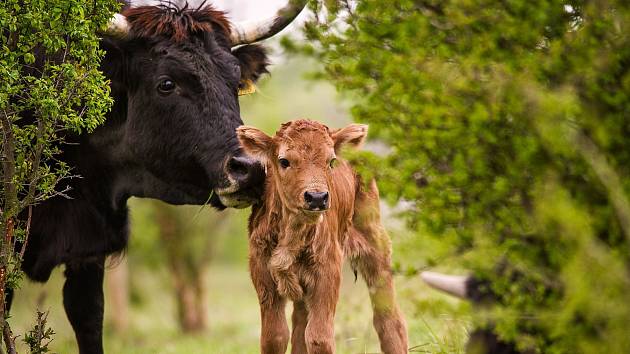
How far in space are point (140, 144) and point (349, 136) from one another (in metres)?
1.93

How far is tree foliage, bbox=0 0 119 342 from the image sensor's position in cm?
560

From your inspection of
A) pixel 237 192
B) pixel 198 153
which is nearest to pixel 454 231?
pixel 237 192

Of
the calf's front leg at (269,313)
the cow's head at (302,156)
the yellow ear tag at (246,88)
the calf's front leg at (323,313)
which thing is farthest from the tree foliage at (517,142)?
the yellow ear tag at (246,88)

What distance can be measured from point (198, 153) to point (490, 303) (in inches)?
135

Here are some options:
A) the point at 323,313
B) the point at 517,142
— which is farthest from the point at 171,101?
the point at 517,142

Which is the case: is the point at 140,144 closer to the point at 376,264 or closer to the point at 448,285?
the point at 376,264

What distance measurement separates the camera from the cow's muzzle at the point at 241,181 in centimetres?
682

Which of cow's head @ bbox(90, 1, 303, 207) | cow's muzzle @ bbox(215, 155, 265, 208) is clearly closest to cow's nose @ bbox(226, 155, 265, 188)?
cow's muzzle @ bbox(215, 155, 265, 208)

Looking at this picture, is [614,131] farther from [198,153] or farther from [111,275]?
[111,275]

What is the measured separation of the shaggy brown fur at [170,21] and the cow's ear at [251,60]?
1.78 feet

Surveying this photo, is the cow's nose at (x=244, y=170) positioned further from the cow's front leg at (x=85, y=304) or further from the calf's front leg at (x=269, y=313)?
the cow's front leg at (x=85, y=304)

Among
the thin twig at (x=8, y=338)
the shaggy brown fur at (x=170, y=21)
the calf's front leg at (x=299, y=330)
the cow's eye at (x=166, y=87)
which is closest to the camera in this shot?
the thin twig at (x=8, y=338)

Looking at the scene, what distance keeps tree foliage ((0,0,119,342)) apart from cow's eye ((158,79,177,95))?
54.0 inches

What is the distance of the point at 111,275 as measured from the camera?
20234 mm
